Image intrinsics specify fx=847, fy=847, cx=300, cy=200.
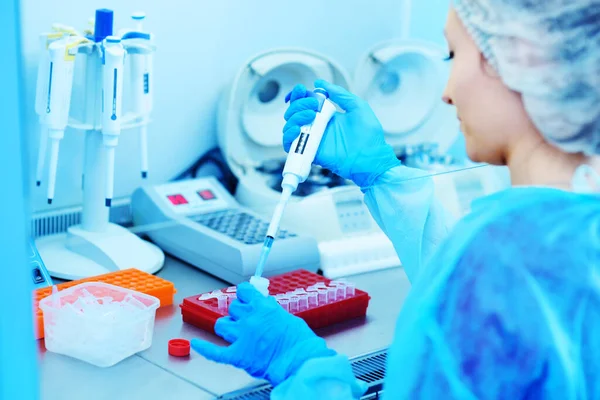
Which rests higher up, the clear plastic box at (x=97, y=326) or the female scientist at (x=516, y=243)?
the female scientist at (x=516, y=243)

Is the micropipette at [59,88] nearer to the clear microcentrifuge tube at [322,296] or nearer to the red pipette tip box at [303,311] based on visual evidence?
the red pipette tip box at [303,311]

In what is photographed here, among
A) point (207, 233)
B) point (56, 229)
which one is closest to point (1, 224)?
point (207, 233)

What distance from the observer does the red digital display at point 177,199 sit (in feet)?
5.81

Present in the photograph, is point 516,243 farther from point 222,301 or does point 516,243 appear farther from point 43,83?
point 43,83

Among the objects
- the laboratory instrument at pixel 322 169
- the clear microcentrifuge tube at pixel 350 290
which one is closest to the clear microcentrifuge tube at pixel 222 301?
the clear microcentrifuge tube at pixel 350 290

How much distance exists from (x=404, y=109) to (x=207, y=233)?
0.75 metres

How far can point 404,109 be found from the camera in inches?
85.6

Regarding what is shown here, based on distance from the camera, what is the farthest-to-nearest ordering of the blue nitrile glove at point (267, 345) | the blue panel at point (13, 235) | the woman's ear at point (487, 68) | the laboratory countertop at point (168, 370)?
the laboratory countertop at point (168, 370)
the blue nitrile glove at point (267, 345)
the woman's ear at point (487, 68)
the blue panel at point (13, 235)

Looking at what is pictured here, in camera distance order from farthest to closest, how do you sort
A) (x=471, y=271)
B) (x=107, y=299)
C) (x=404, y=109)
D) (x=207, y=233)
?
(x=404, y=109) → (x=207, y=233) → (x=107, y=299) → (x=471, y=271)

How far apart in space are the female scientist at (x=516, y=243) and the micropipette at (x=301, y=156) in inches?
11.6

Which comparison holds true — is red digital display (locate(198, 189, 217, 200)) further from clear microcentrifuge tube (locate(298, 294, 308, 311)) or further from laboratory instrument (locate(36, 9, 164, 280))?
clear microcentrifuge tube (locate(298, 294, 308, 311))

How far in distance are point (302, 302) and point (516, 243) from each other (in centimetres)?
62

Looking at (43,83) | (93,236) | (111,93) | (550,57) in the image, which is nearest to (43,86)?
(43,83)

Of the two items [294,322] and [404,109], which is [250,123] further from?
[294,322]
